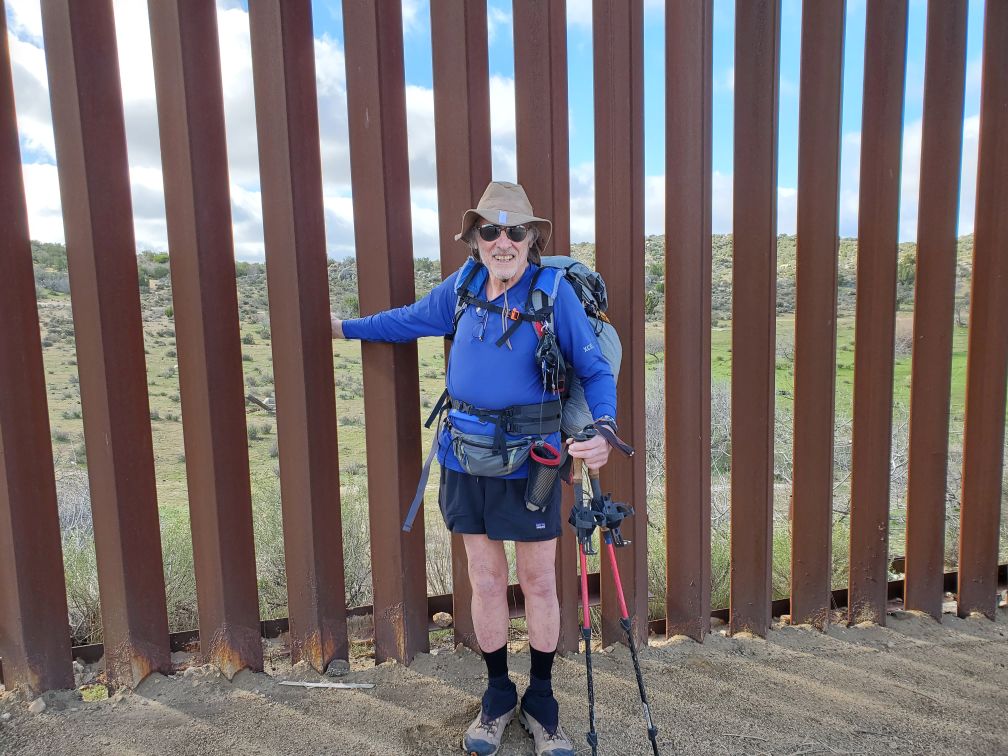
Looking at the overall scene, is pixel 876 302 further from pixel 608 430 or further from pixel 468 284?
pixel 468 284

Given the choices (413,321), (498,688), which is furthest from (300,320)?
(498,688)

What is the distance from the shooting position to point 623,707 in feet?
9.76

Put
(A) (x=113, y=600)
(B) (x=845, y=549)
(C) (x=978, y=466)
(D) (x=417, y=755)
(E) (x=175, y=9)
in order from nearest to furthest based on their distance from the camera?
1. (D) (x=417, y=755)
2. (E) (x=175, y=9)
3. (A) (x=113, y=600)
4. (C) (x=978, y=466)
5. (B) (x=845, y=549)

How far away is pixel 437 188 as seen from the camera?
3.17m

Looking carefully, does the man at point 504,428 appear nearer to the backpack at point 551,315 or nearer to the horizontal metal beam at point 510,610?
the backpack at point 551,315

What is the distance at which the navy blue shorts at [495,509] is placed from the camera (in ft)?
8.53

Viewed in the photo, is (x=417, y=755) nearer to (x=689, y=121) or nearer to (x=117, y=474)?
(x=117, y=474)

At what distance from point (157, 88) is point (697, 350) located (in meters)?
2.79

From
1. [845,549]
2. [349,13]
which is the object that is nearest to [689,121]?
[349,13]

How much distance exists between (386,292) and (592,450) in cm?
135

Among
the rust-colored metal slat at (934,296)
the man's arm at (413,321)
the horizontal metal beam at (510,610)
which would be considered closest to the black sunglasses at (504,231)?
the man's arm at (413,321)

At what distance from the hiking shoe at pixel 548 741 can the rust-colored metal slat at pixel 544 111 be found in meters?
0.81

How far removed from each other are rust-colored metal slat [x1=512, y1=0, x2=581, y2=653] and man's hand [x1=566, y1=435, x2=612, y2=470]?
0.83m

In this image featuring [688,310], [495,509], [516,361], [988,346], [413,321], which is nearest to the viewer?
[516,361]
